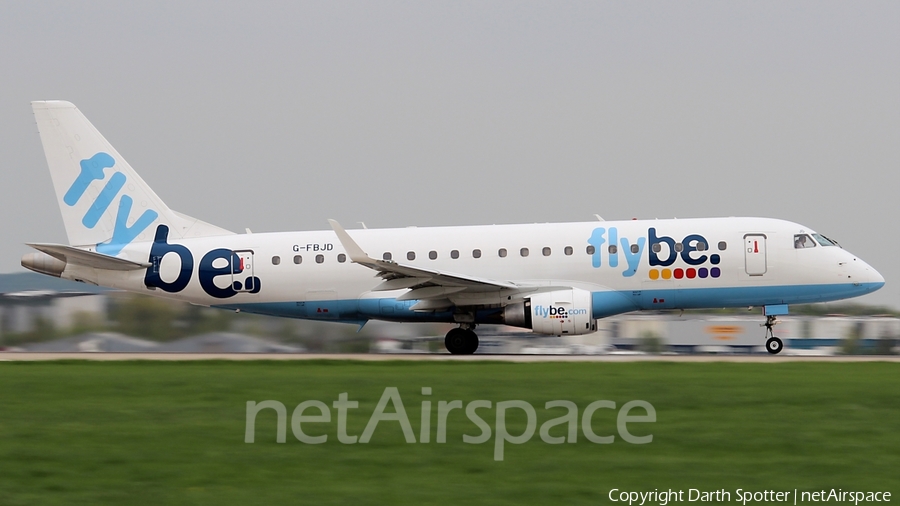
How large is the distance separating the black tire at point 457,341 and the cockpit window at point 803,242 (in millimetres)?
8711

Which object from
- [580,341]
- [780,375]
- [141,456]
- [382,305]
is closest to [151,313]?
[382,305]

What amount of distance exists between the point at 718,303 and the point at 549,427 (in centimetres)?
1575

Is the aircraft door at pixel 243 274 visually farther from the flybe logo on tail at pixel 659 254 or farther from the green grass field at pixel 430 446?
the green grass field at pixel 430 446

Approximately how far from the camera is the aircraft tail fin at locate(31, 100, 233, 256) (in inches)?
1169

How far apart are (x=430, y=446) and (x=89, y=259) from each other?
19411 mm

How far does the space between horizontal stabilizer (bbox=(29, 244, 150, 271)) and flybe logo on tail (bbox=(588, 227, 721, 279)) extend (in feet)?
40.4

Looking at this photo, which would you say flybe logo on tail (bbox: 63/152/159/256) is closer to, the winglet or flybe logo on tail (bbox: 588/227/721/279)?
the winglet

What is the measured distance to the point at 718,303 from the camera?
27.4m

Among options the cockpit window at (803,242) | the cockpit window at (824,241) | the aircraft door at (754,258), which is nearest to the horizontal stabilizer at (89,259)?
the aircraft door at (754,258)

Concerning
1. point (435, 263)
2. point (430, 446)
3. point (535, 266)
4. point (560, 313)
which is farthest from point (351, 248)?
point (430, 446)

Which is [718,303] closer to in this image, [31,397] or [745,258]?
[745,258]

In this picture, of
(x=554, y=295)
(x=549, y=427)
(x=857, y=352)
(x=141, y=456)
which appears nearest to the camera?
(x=141, y=456)

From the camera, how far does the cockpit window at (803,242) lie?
2720 centimetres

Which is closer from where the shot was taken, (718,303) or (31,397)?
(31,397)
